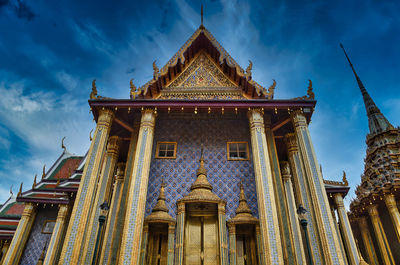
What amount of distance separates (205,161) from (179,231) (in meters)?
2.91

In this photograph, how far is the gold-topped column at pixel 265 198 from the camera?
7.48m

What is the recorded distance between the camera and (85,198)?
8266mm

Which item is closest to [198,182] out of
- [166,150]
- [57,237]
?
[166,150]

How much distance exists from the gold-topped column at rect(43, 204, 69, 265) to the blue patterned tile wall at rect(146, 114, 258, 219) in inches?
254

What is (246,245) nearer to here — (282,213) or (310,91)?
(282,213)

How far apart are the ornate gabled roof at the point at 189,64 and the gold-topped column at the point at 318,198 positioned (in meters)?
2.01

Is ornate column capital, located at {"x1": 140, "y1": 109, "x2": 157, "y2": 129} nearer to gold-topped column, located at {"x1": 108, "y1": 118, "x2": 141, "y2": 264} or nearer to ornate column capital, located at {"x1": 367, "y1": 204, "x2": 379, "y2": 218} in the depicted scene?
gold-topped column, located at {"x1": 108, "y1": 118, "x2": 141, "y2": 264}

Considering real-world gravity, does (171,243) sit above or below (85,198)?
below

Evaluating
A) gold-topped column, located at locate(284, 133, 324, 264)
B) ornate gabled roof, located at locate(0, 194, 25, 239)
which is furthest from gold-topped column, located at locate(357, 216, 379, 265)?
ornate gabled roof, located at locate(0, 194, 25, 239)

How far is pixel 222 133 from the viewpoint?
448 inches

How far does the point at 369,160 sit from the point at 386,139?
226cm

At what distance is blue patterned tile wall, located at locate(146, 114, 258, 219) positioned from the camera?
391 inches

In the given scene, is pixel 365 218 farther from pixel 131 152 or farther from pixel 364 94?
pixel 131 152

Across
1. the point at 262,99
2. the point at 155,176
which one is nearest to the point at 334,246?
the point at 262,99
